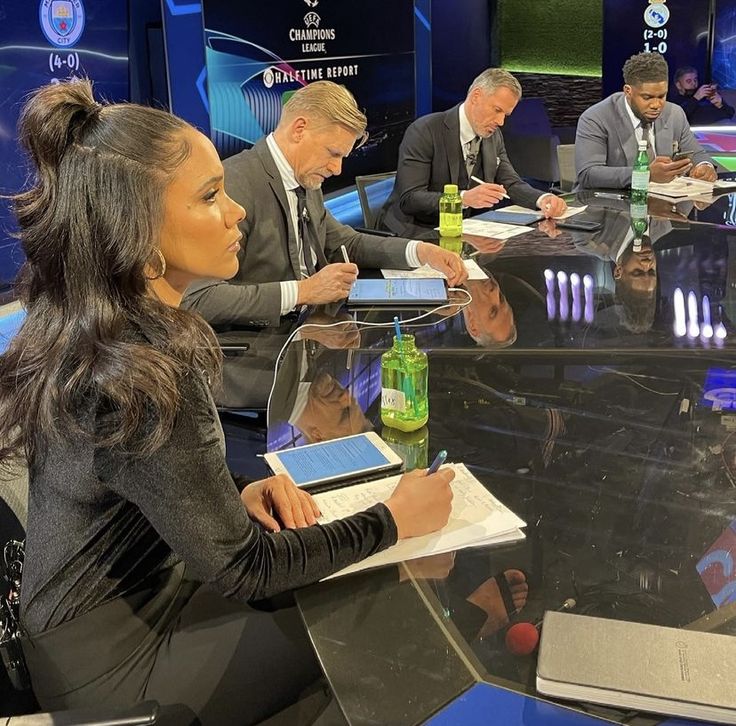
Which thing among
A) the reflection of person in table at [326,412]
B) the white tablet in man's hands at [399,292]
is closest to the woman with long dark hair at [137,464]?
the reflection of person in table at [326,412]

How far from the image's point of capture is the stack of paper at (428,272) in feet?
8.56

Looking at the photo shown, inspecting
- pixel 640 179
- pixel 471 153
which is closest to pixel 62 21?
pixel 471 153

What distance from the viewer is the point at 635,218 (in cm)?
331

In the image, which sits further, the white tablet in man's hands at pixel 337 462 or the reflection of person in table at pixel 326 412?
the reflection of person in table at pixel 326 412

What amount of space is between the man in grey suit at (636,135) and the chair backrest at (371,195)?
3.28 feet

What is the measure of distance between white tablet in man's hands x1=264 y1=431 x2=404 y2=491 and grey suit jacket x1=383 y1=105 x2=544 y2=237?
7.32ft

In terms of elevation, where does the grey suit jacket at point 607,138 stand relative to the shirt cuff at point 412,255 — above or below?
above

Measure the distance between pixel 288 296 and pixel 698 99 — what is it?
4768 millimetres

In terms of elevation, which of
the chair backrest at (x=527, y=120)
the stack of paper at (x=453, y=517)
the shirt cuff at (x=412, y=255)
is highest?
the chair backrest at (x=527, y=120)

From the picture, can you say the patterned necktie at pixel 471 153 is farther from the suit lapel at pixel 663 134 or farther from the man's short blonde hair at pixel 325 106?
the man's short blonde hair at pixel 325 106

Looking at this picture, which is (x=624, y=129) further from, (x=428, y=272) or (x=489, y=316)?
(x=489, y=316)

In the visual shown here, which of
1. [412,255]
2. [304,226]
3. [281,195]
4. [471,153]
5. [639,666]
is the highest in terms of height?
[471,153]

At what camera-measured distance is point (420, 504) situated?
1236mm

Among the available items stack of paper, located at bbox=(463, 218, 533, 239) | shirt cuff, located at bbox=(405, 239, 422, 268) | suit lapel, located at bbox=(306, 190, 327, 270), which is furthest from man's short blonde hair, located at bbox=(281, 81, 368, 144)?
stack of paper, located at bbox=(463, 218, 533, 239)
